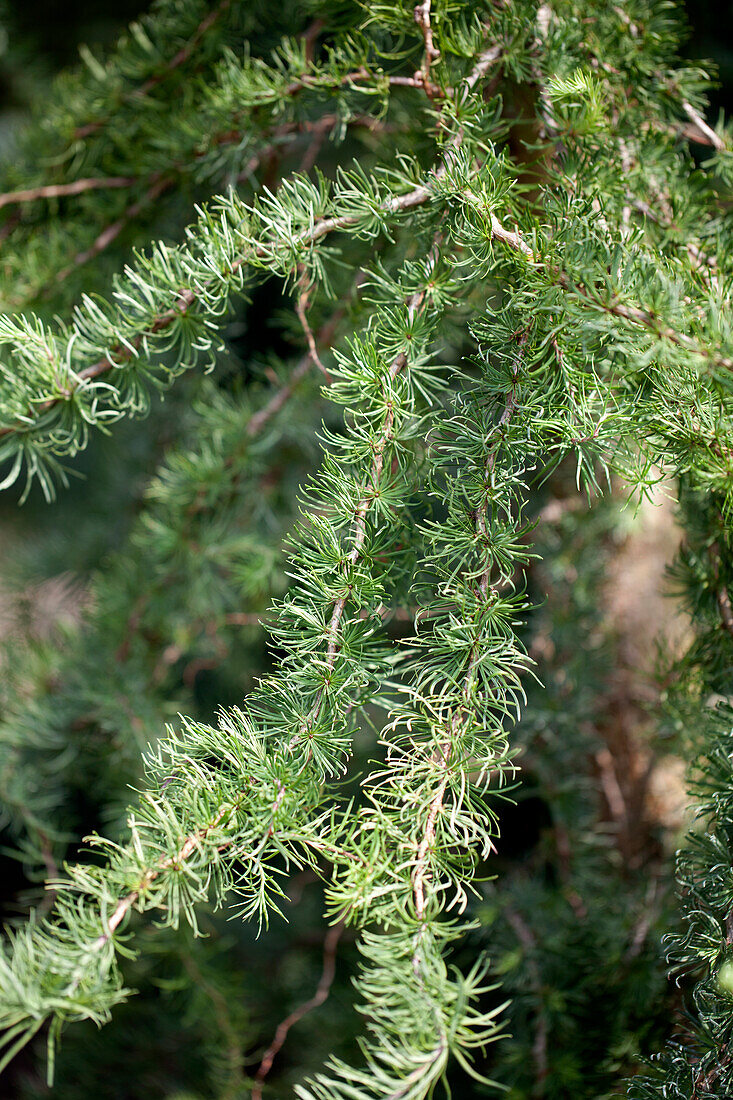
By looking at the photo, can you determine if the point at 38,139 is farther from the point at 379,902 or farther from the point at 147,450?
the point at 379,902

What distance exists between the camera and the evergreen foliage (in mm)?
211

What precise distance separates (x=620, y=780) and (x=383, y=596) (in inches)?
17.5

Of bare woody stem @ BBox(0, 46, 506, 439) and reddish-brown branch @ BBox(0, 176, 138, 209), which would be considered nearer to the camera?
bare woody stem @ BBox(0, 46, 506, 439)

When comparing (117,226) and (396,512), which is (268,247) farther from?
(117,226)

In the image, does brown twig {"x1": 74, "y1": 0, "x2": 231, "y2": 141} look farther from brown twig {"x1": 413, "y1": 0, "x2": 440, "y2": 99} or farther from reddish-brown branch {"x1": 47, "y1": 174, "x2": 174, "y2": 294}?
brown twig {"x1": 413, "y1": 0, "x2": 440, "y2": 99}

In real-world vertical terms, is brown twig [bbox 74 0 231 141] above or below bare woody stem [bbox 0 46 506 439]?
above

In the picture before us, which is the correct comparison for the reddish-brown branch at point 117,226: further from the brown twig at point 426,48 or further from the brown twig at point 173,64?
the brown twig at point 426,48

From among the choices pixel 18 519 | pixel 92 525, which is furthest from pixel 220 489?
pixel 18 519

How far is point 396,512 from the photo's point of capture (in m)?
0.26

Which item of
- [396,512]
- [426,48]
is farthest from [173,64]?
[396,512]

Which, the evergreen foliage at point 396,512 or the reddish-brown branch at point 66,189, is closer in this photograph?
the evergreen foliage at point 396,512

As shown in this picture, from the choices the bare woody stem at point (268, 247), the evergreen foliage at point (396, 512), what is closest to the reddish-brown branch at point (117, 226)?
the evergreen foliage at point (396, 512)

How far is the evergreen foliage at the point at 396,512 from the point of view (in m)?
0.21

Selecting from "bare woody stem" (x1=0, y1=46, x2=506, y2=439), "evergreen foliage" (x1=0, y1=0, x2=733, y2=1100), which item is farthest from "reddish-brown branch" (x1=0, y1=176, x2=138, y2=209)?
"bare woody stem" (x1=0, y1=46, x2=506, y2=439)
